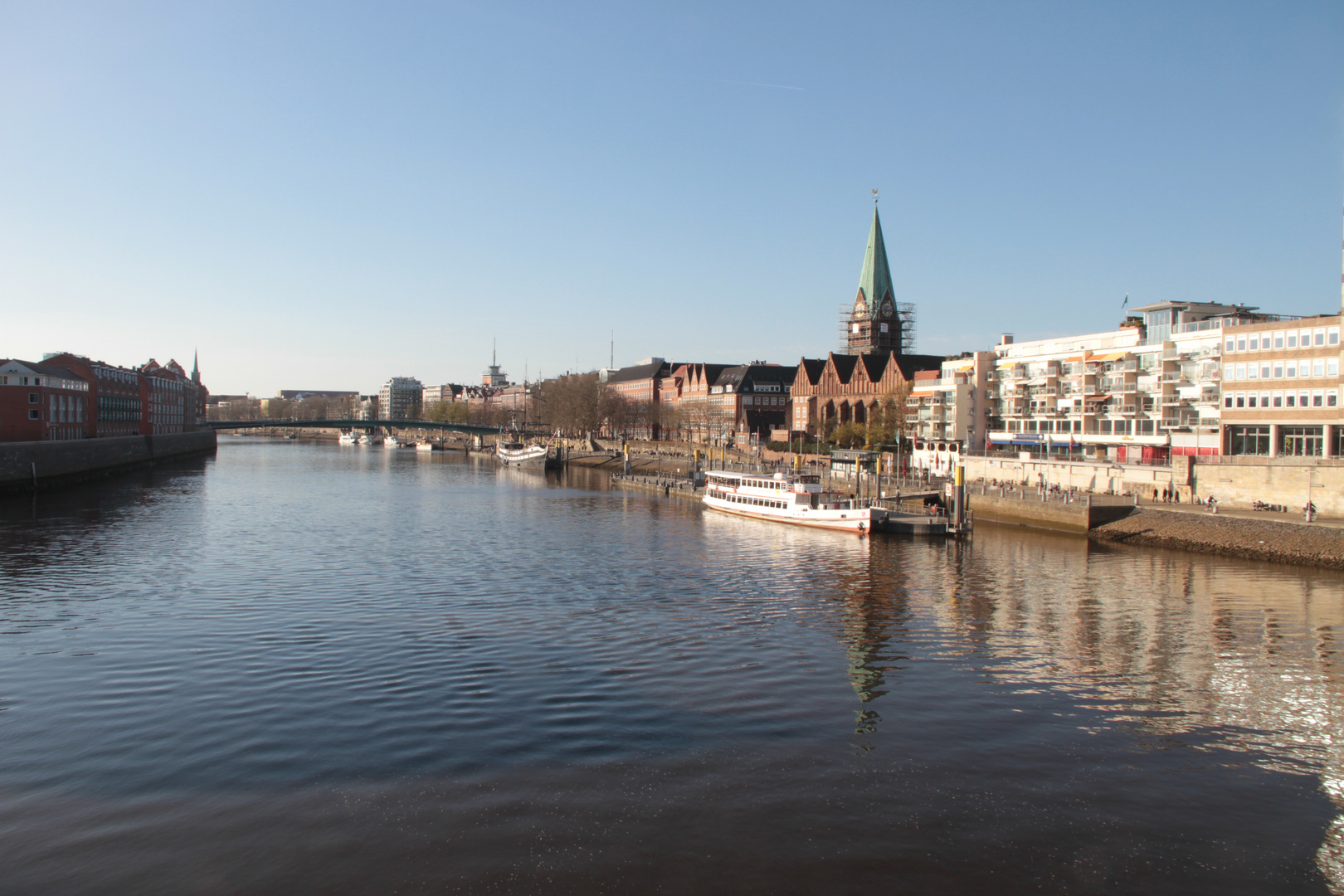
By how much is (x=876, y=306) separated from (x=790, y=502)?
273 ft

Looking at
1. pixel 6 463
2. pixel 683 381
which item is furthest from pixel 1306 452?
pixel 683 381

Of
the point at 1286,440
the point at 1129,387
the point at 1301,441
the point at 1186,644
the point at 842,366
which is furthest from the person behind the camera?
the point at 842,366

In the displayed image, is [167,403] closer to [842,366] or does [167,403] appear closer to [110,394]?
[110,394]

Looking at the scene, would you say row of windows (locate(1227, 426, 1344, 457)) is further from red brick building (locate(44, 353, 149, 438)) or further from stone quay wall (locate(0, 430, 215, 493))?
red brick building (locate(44, 353, 149, 438))

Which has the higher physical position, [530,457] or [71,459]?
[71,459]

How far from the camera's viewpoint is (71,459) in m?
87.6

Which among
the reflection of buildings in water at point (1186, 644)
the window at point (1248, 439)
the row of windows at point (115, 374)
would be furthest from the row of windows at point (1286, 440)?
the row of windows at point (115, 374)

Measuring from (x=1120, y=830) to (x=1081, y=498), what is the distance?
45.8 m

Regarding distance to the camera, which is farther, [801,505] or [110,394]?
[110,394]

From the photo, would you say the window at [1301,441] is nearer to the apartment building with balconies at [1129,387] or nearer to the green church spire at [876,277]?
the apartment building with balconies at [1129,387]

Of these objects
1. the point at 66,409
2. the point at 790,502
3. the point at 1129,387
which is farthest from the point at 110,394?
the point at 1129,387

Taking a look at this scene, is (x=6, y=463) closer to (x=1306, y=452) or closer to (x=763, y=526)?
(x=763, y=526)

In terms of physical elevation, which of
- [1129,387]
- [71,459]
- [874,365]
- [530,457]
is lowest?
[530,457]

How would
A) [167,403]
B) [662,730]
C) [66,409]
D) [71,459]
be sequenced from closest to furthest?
[662,730]
[71,459]
[66,409]
[167,403]
